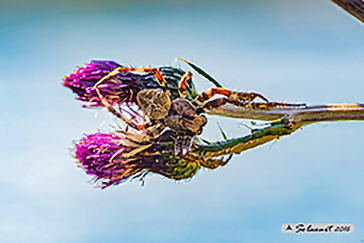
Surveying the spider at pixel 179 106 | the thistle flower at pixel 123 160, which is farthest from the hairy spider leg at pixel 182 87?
the thistle flower at pixel 123 160

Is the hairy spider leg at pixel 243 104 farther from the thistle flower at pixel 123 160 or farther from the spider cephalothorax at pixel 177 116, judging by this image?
the thistle flower at pixel 123 160

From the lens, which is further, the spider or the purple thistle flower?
the purple thistle flower

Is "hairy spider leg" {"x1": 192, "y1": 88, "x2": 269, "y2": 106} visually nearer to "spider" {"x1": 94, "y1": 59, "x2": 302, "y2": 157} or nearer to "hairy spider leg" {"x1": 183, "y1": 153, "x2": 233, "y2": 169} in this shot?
"spider" {"x1": 94, "y1": 59, "x2": 302, "y2": 157}

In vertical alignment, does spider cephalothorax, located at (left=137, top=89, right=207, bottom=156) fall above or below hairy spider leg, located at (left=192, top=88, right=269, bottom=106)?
below

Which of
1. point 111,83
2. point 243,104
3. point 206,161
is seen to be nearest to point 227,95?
point 243,104

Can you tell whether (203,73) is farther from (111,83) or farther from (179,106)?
(111,83)

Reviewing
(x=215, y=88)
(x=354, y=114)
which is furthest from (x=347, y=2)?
(x=215, y=88)

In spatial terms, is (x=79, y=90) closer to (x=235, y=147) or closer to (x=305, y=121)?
(x=235, y=147)

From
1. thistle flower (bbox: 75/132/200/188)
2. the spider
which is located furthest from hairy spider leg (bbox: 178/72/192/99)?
thistle flower (bbox: 75/132/200/188)
